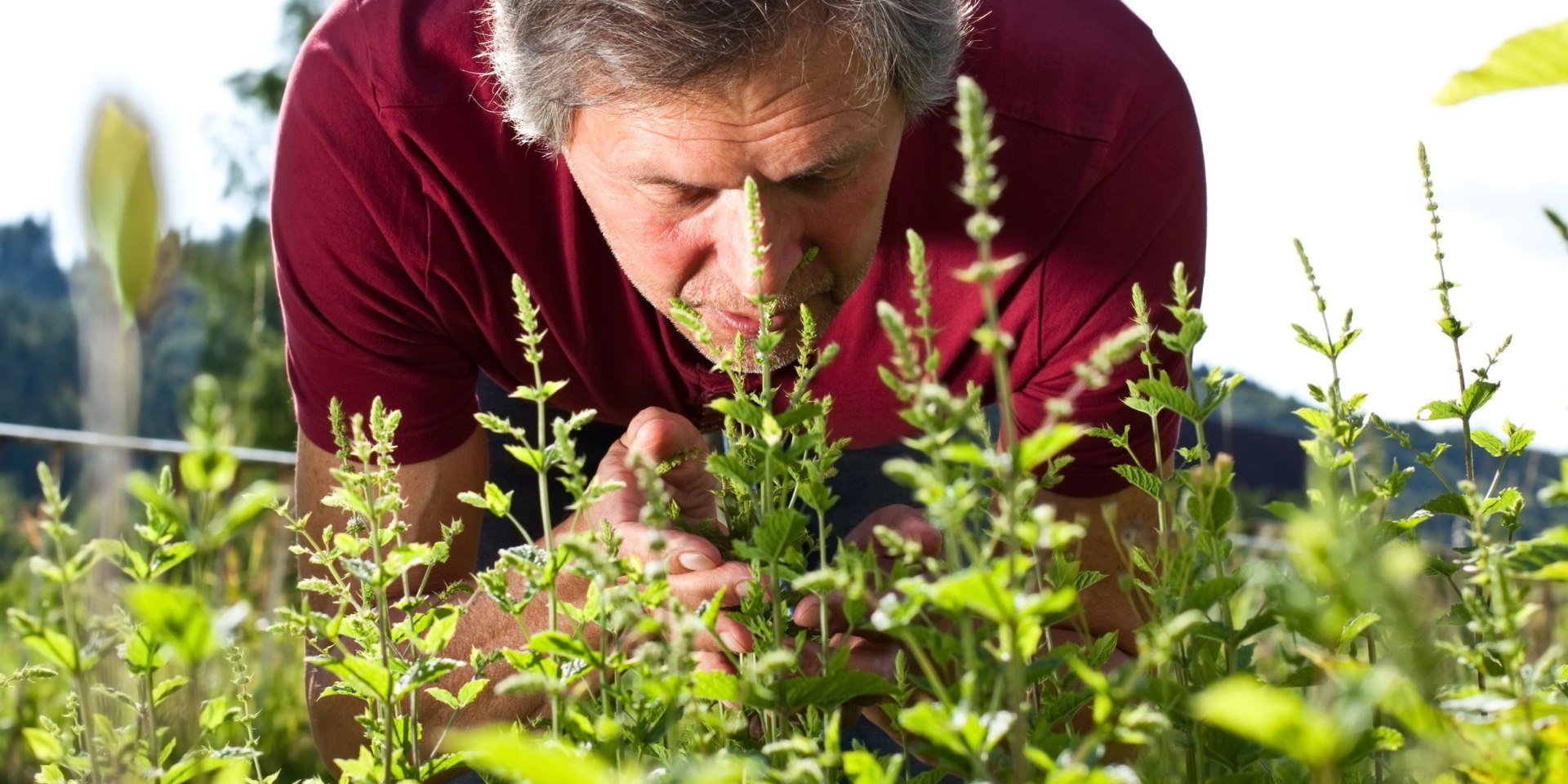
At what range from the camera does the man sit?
6.72 feet

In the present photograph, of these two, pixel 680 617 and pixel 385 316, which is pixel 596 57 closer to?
pixel 385 316

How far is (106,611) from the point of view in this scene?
88cm

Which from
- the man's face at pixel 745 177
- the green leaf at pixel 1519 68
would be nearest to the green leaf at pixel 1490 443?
the green leaf at pixel 1519 68

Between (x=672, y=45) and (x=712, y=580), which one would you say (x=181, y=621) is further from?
(x=672, y=45)

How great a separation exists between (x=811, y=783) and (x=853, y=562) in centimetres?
11

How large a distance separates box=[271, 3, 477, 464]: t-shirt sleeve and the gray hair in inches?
13.8

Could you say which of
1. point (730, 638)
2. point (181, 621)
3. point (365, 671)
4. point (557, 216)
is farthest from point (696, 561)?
point (557, 216)

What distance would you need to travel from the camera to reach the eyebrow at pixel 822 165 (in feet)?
6.32

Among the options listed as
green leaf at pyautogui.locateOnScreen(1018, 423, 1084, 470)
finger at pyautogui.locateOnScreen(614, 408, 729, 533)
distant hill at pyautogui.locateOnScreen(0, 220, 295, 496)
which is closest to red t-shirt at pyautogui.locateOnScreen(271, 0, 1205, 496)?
finger at pyautogui.locateOnScreen(614, 408, 729, 533)

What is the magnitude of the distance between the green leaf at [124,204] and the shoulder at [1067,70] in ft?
5.43

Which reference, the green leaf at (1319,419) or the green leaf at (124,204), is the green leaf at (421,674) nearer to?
the green leaf at (124,204)

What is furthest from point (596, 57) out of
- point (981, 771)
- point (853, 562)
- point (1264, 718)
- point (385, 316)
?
point (1264, 718)

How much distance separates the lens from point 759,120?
1.89 m

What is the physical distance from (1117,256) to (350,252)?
4.52 feet
